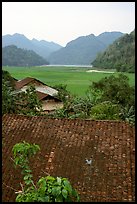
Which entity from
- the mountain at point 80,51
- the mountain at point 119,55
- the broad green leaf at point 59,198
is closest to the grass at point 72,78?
the mountain at point 119,55

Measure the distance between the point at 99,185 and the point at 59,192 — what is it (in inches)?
157

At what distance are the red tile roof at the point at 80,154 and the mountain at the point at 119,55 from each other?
4884 cm

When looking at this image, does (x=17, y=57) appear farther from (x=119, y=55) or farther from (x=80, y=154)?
(x=80, y=154)

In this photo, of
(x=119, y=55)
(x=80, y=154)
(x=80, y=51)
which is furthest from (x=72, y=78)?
(x=80, y=51)

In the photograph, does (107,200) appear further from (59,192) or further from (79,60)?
(79,60)

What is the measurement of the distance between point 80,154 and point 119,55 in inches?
2359

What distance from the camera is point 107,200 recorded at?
19.6 feet

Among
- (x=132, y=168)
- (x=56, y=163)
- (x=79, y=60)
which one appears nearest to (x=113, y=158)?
(x=132, y=168)

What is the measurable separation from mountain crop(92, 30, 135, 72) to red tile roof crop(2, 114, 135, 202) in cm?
4884

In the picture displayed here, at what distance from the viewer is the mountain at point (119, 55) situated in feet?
196

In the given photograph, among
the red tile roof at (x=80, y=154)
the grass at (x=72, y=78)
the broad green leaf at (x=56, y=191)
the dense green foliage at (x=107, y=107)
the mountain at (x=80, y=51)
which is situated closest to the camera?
the broad green leaf at (x=56, y=191)

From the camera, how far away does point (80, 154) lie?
23.4 feet

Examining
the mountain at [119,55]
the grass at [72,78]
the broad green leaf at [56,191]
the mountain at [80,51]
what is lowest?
the broad green leaf at [56,191]

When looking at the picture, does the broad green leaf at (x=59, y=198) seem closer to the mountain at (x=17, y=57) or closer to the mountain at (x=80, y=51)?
the mountain at (x=17, y=57)
